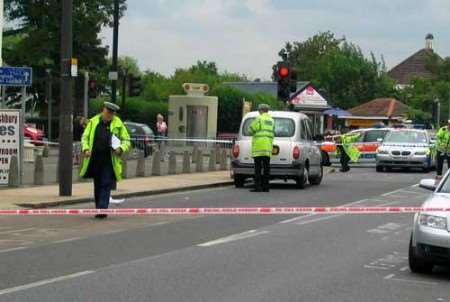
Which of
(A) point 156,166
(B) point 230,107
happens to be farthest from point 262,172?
(B) point 230,107

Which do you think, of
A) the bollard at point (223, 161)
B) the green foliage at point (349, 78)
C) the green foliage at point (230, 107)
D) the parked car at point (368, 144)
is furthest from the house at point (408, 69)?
the bollard at point (223, 161)

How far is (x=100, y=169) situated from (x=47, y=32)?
41689 mm

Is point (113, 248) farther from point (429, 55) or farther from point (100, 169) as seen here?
point (429, 55)

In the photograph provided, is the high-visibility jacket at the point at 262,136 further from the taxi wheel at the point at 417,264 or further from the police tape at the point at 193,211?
the taxi wheel at the point at 417,264

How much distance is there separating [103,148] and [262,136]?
5.99 m

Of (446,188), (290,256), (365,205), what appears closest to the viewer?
(446,188)

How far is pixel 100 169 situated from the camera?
14156mm

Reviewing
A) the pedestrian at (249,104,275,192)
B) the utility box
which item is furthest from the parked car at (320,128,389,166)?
the pedestrian at (249,104,275,192)

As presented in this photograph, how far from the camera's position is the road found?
329 inches

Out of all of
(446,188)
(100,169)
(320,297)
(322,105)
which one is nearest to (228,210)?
(100,169)

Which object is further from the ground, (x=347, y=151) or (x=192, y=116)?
(x=192, y=116)

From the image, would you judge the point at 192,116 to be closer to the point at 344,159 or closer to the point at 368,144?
the point at 368,144

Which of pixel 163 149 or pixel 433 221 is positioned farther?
pixel 163 149

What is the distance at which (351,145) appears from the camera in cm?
3181
